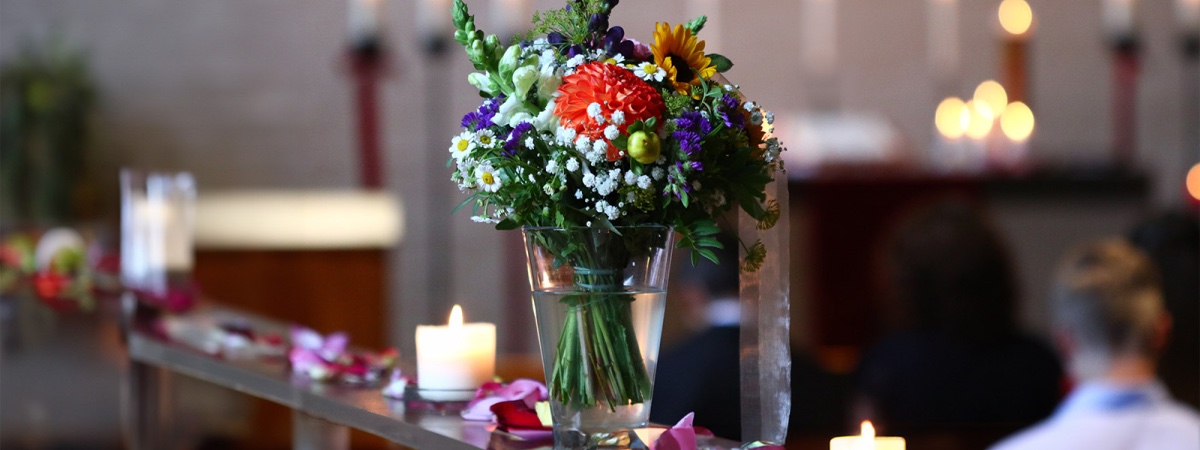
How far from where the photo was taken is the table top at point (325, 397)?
1050 millimetres

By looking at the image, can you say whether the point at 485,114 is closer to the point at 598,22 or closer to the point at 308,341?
the point at 598,22

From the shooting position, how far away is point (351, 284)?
457 centimetres

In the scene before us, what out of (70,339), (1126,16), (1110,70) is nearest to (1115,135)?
(1110,70)

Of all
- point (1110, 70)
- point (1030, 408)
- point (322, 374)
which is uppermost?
point (1110, 70)

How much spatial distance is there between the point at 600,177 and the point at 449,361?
13.9 inches

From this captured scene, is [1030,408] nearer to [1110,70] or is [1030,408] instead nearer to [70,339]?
[70,339]

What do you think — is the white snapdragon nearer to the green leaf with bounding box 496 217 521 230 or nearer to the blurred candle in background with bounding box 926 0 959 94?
the green leaf with bounding box 496 217 521 230

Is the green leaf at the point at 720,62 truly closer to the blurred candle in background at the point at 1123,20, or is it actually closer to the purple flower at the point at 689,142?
the purple flower at the point at 689,142

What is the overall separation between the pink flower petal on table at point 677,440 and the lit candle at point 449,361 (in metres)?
0.31

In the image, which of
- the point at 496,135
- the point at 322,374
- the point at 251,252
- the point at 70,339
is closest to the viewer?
the point at 496,135

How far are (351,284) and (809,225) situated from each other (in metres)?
1.58

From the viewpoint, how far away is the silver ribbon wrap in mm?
1004

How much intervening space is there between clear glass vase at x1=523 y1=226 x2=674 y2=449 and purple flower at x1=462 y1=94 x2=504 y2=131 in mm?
87

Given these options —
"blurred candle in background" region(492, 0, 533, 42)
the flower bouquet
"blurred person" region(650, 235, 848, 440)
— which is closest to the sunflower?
the flower bouquet
